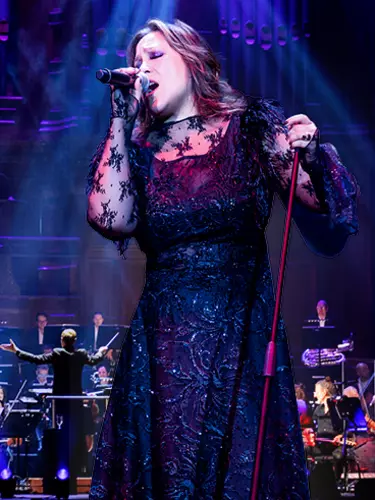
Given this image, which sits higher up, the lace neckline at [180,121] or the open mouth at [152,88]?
the open mouth at [152,88]

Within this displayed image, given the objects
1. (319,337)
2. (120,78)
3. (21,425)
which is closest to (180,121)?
(120,78)

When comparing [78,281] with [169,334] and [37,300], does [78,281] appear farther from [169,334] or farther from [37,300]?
[169,334]

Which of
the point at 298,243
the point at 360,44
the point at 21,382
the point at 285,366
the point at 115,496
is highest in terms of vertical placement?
the point at 360,44

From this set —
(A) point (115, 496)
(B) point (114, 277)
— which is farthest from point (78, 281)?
(A) point (115, 496)

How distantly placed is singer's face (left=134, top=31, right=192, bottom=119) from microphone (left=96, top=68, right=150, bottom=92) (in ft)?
0.12

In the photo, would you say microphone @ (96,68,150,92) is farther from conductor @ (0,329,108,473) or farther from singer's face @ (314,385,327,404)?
singer's face @ (314,385,327,404)

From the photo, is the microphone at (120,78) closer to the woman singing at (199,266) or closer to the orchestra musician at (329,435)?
the woman singing at (199,266)

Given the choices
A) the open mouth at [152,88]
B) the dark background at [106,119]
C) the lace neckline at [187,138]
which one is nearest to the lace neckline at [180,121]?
the lace neckline at [187,138]

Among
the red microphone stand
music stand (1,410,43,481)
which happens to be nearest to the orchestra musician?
music stand (1,410,43,481)

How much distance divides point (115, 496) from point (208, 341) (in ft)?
1.40

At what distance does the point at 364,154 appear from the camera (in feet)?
43.1

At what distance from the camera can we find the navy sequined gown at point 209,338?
6.53ft

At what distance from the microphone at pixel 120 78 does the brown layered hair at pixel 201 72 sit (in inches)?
3.4

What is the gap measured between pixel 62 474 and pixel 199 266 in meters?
6.51
